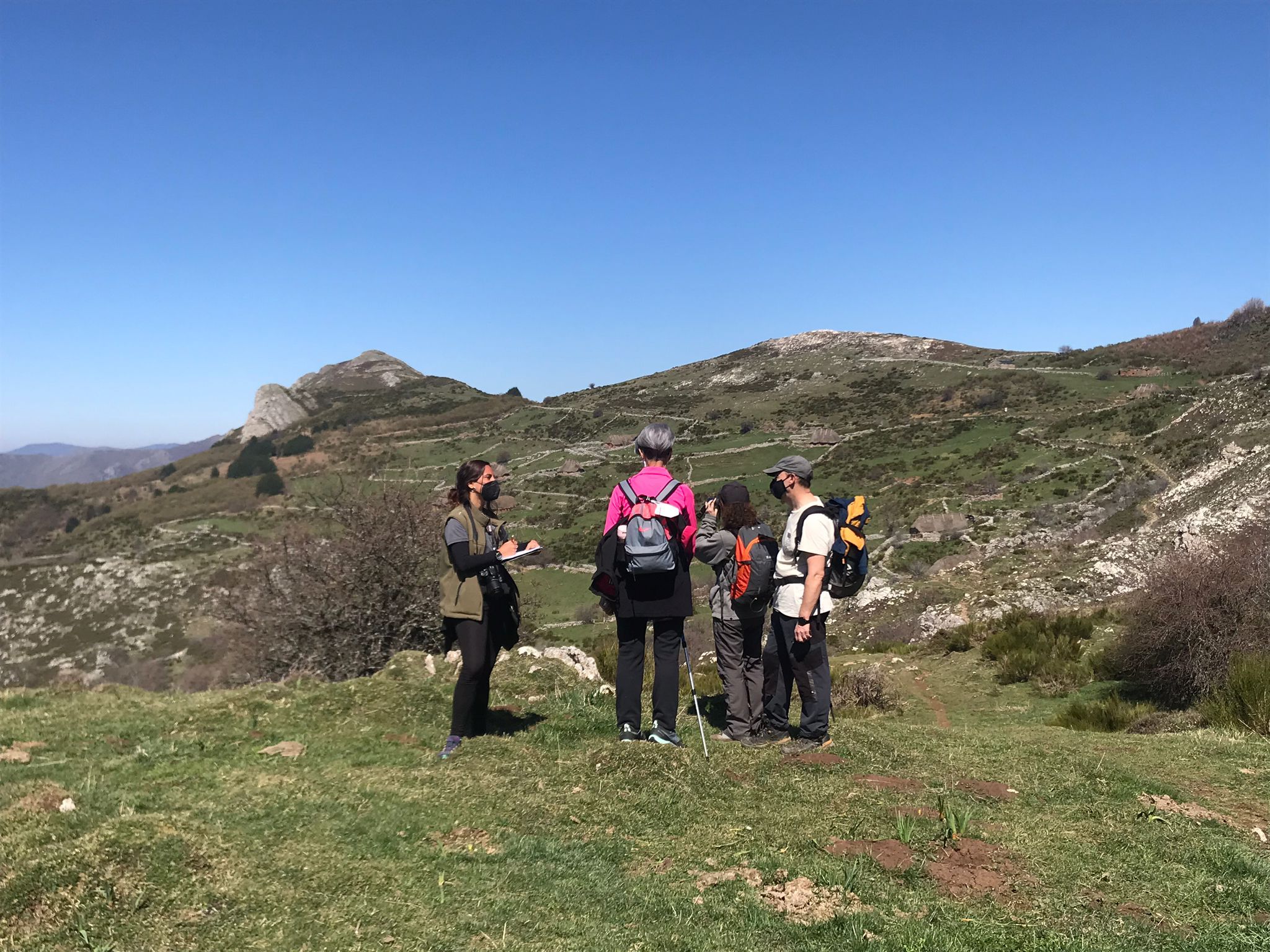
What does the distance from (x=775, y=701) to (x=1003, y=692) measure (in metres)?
7.23

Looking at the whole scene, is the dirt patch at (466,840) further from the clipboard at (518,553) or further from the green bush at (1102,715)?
the green bush at (1102,715)

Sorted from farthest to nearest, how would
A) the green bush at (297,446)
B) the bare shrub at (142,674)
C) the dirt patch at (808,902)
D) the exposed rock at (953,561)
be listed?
the green bush at (297,446) < the bare shrub at (142,674) < the exposed rock at (953,561) < the dirt patch at (808,902)

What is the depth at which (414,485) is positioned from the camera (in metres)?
22.0

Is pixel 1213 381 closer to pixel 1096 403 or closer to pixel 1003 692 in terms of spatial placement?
pixel 1096 403

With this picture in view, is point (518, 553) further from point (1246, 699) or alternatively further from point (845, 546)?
point (1246, 699)

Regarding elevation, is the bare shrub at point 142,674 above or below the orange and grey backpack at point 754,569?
below

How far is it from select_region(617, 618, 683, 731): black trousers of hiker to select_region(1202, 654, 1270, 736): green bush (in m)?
5.43

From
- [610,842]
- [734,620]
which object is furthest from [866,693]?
[610,842]

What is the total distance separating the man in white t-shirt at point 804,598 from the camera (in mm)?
5238

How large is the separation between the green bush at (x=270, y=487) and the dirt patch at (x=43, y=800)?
309 ft

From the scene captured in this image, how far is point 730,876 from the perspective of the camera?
3611mm

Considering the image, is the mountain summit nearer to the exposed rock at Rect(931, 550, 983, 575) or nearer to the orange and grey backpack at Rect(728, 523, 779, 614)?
the exposed rock at Rect(931, 550, 983, 575)

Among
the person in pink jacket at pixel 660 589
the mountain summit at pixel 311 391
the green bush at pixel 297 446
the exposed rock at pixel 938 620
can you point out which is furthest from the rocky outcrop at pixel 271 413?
the person in pink jacket at pixel 660 589

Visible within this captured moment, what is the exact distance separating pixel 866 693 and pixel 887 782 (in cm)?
582
